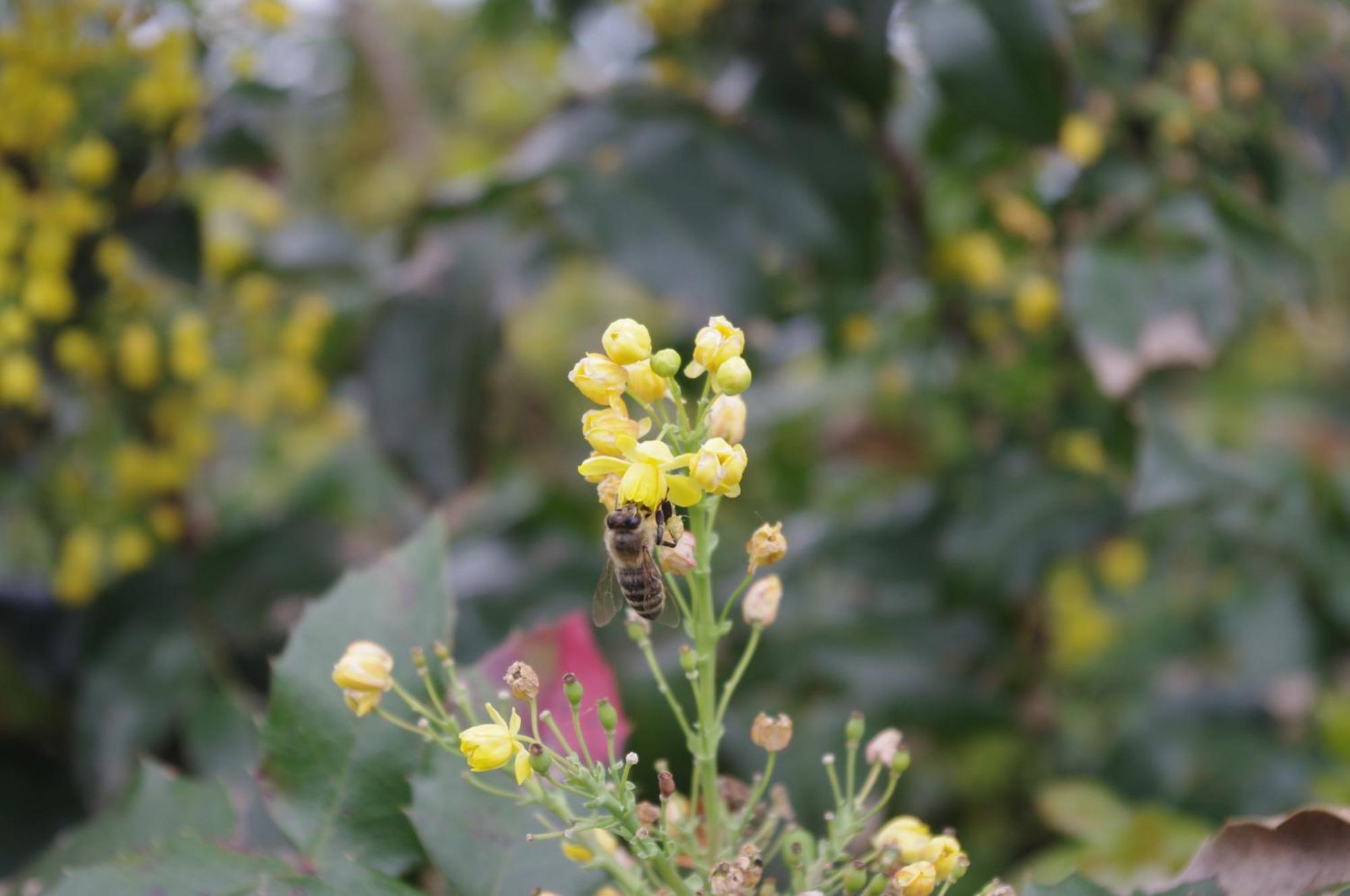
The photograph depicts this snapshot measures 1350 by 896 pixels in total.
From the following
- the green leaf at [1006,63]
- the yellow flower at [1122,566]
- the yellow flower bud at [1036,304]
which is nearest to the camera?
the green leaf at [1006,63]

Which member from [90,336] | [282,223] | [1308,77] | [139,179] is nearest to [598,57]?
[282,223]

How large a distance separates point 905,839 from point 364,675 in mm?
248

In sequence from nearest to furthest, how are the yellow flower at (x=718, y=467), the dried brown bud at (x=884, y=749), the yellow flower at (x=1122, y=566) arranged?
1. the yellow flower at (x=718, y=467)
2. the dried brown bud at (x=884, y=749)
3. the yellow flower at (x=1122, y=566)

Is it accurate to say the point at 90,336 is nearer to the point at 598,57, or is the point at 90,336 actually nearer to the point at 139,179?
the point at 139,179

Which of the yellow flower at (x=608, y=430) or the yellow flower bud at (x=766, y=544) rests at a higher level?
the yellow flower at (x=608, y=430)

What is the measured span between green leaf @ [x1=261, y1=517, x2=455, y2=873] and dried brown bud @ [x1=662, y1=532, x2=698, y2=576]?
0.15 metres

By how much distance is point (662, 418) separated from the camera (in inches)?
17.8

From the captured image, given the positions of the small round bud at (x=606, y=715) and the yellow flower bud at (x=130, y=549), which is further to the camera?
the yellow flower bud at (x=130, y=549)

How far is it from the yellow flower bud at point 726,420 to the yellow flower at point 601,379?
0.14 feet

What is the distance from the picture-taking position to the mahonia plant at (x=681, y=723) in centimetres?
42

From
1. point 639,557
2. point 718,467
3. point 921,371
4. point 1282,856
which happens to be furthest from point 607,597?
point 921,371

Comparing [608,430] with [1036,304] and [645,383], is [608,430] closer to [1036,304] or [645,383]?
[645,383]

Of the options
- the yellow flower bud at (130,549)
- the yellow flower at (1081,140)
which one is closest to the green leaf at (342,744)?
the yellow flower bud at (130,549)

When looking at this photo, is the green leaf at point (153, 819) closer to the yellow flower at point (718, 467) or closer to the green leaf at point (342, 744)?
the green leaf at point (342, 744)
